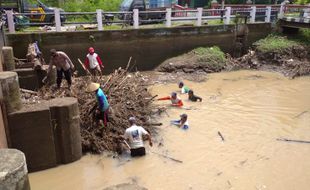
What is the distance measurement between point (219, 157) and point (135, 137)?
2.31 metres

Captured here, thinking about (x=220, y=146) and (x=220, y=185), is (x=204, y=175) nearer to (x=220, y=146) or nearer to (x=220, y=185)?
(x=220, y=185)

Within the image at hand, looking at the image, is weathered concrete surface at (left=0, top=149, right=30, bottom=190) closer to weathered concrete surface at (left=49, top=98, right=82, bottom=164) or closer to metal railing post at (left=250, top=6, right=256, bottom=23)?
weathered concrete surface at (left=49, top=98, right=82, bottom=164)

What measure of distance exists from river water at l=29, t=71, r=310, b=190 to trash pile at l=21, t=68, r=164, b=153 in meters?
0.46

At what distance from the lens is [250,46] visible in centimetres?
1956

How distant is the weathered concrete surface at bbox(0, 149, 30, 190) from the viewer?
4.03 m

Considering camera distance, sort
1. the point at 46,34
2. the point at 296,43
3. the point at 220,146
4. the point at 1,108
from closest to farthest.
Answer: the point at 1,108, the point at 220,146, the point at 46,34, the point at 296,43

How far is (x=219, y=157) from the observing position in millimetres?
8531

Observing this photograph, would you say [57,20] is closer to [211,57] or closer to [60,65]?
[60,65]

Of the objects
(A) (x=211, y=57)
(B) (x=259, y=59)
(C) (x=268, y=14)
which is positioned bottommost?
(B) (x=259, y=59)

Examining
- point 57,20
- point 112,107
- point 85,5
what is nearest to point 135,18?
point 57,20

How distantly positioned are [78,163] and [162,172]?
203 cm

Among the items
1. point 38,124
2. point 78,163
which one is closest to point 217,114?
point 78,163

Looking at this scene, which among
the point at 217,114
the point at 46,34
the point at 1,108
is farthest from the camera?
the point at 46,34

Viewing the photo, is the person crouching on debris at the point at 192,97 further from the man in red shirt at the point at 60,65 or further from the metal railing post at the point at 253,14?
the metal railing post at the point at 253,14
